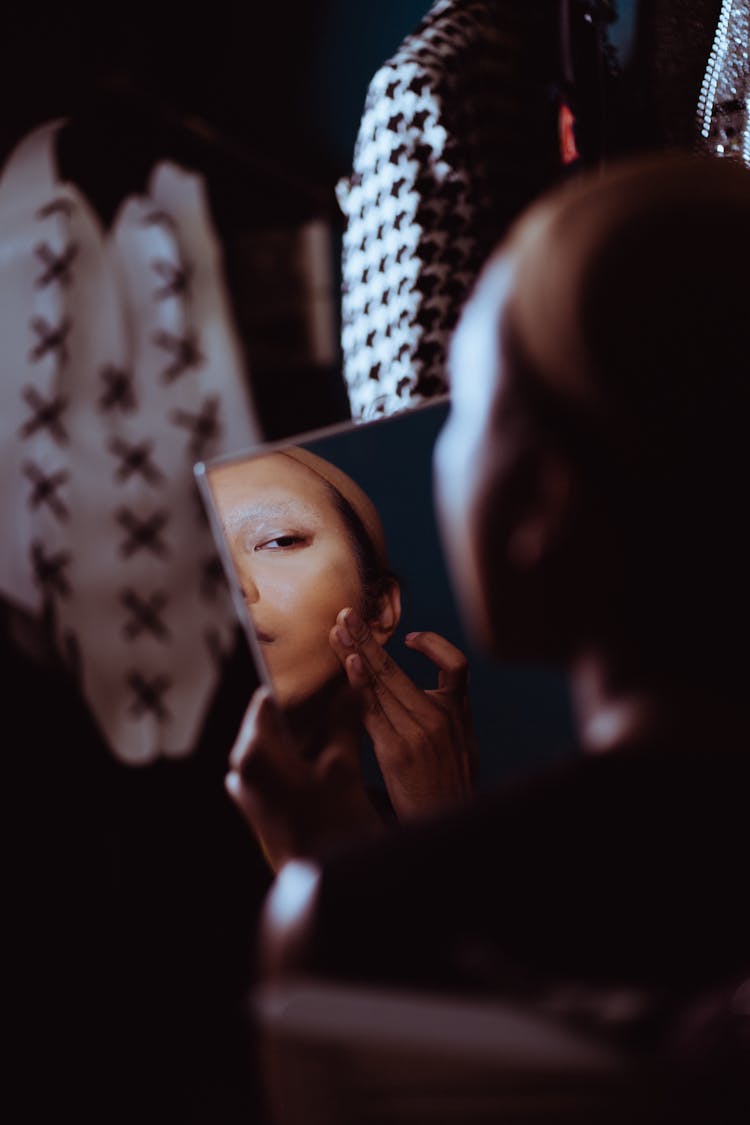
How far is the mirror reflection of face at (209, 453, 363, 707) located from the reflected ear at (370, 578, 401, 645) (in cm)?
2

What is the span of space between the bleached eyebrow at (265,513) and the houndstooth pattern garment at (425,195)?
0.24 meters

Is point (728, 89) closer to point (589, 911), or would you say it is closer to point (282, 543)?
point (282, 543)

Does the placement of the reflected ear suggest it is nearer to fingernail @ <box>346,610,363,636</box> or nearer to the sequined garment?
fingernail @ <box>346,610,363,636</box>

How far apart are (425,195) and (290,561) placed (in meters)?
0.41

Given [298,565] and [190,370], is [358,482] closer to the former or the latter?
[298,565]

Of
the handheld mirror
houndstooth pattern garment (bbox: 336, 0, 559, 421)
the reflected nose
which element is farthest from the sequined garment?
the reflected nose

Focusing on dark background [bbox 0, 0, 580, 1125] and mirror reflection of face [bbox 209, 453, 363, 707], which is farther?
dark background [bbox 0, 0, 580, 1125]

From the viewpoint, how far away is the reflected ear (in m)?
0.65

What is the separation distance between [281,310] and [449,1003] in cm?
96

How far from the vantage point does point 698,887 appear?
1.27ft

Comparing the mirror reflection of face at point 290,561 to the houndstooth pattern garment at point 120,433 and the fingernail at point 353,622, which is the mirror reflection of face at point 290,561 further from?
the houndstooth pattern garment at point 120,433

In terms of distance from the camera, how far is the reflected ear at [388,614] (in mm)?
650

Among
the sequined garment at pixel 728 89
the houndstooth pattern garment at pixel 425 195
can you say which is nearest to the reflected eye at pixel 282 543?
the houndstooth pattern garment at pixel 425 195

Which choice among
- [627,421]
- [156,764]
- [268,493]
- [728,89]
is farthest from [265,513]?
[156,764]
